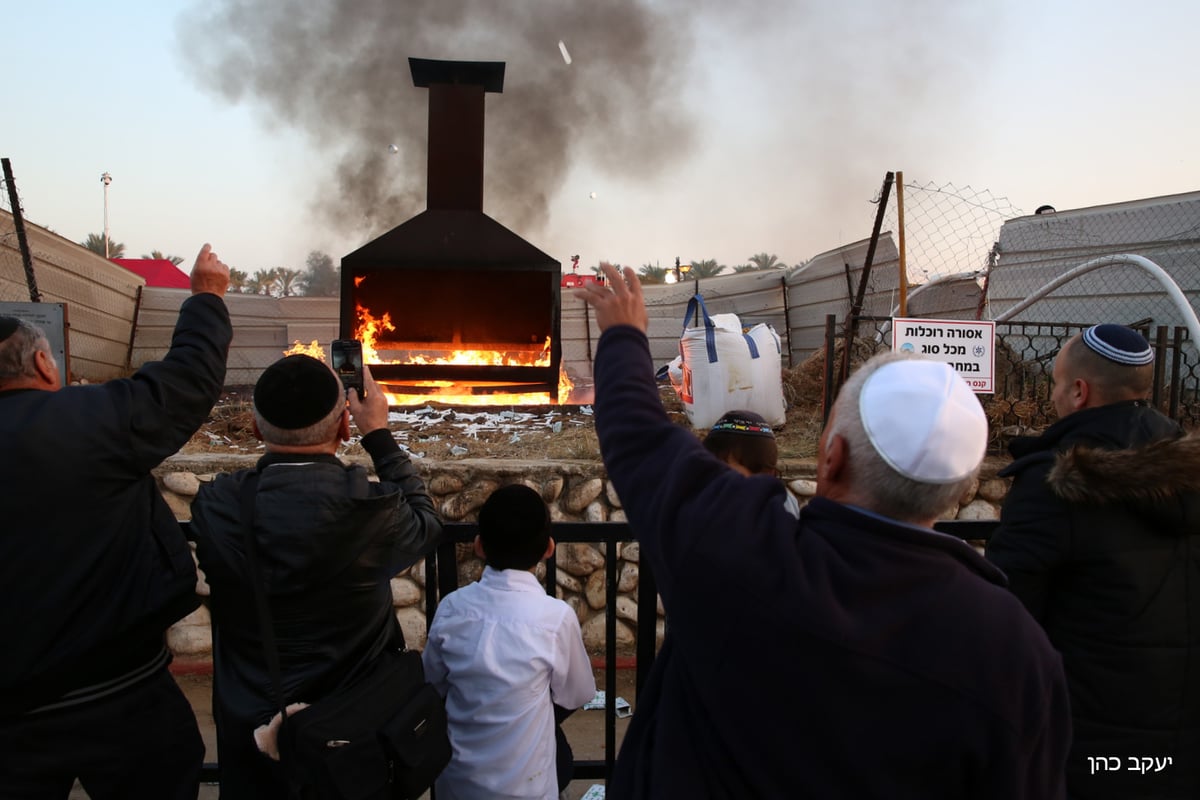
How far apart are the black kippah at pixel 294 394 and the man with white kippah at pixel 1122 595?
166cm

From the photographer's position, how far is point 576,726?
12.6 feet

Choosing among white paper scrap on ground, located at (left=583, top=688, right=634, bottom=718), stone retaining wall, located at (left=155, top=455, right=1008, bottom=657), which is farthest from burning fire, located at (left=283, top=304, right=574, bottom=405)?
white paper scrap on ground, located at (left=583, top=688, right=634, bottom=718)

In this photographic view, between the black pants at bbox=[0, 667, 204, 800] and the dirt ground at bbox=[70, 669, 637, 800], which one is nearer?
the black pants at bbox=[0, 667, 204, 800]

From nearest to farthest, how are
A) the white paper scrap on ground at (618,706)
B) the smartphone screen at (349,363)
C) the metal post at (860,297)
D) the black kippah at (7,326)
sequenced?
the black kippah at (7,326)
the smartphone screen at (349,363)
the white paper scrap on ground at (618,706)
the metal post at (860,297)

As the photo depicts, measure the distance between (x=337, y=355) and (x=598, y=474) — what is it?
100 inches

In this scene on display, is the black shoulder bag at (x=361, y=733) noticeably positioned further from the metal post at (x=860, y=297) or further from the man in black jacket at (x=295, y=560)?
the metal post at (x=860, y=297)

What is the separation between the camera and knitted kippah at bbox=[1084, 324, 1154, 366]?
1928 mm

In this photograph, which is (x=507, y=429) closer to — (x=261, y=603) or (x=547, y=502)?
(x=547, y=502)

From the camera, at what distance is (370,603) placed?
179cm

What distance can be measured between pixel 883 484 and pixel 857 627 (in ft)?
0.69

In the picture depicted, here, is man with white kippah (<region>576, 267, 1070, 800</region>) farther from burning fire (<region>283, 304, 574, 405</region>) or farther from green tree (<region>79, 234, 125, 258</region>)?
green tree (<region>79, 234, 125, 258</region>)

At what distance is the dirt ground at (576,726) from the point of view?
10.3 feet

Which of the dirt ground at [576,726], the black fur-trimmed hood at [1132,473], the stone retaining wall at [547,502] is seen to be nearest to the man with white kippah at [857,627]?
the black fur-trimmed hood at [1132,473]

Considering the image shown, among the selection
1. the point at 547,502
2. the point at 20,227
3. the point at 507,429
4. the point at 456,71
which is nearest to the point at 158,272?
the point at 20,227
